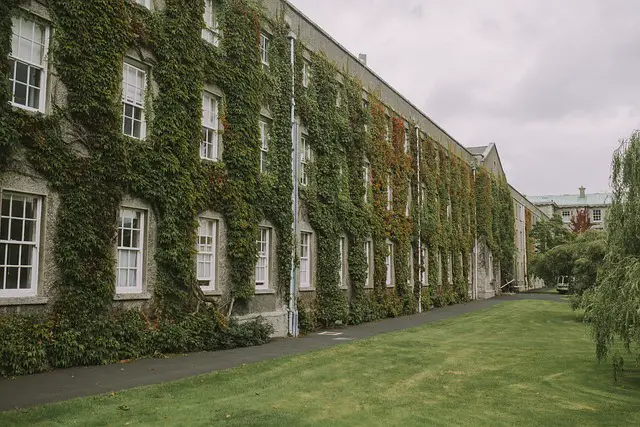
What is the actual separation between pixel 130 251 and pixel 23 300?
295cm

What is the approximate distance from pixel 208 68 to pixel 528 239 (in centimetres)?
Result: 5473

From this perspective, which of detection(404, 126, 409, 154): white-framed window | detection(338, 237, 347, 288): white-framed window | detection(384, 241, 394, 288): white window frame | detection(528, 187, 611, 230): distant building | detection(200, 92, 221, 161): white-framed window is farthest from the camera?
detection(528, 187, 611, 230): distant building

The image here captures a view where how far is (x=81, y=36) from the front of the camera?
11977 millimetres

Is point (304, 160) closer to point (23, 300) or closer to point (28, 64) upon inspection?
point (28, 64)

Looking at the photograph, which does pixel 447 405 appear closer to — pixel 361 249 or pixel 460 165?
pixel 361 249

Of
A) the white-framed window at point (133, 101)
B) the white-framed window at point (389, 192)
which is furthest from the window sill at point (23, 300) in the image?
the white-framed window at point (389, 192)

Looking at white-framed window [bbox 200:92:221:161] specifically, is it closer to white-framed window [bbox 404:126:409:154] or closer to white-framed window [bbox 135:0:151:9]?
white-framed window [bbox 135:0:151:9]

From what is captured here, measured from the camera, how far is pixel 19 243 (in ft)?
35.7

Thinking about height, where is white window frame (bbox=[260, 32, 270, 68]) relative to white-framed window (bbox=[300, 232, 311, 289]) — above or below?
above

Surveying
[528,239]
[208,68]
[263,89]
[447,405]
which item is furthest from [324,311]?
[528,239]

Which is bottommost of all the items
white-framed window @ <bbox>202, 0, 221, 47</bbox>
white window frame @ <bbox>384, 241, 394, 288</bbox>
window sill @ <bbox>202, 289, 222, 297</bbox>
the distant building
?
window sill @ <bbox>202, 289, 222, 297</bbox>

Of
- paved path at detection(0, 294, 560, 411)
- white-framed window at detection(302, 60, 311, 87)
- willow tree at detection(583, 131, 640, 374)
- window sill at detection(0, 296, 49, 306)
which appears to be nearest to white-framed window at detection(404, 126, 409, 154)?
white-framed window at detection(302, 60, 311, 87)

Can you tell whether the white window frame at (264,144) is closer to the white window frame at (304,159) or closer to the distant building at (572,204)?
the white window frame at (304,159)

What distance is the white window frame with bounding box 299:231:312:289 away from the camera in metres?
20.0
